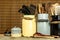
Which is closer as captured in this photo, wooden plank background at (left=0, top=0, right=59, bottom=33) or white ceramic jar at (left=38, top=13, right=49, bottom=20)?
white ceramic jar at (left=38, top=13, right=49, bottom=20)

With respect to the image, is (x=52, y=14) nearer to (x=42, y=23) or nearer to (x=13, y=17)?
A: (x=42, y=23)

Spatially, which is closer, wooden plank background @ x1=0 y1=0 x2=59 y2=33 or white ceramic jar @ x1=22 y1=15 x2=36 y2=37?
white ceramic jar @ x1=22 y1=15 x2=36 y2=37

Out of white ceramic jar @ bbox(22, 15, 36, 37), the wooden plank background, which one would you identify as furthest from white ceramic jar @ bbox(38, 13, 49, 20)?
the wooden plank background

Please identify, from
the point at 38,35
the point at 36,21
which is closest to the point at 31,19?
the point at 36,21

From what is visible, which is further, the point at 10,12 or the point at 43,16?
the point at 10,12

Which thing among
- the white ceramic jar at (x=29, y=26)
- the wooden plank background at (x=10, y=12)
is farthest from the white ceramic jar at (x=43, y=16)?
the wooden plank background at (x=10, y=12)

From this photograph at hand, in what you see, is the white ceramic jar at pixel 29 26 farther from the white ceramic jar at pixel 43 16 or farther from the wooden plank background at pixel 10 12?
the wooden plank background at pixel 10 12

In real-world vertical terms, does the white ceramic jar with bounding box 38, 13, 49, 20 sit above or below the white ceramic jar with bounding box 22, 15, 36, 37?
above

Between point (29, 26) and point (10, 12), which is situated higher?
point (10, 12)

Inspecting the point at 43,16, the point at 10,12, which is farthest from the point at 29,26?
the point at 10,12

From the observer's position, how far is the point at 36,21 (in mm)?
1242

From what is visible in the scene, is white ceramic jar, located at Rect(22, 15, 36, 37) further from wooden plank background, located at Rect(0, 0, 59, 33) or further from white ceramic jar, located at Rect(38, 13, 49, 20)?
wooden plank background, located at Rect(0, 0, 59, 33)

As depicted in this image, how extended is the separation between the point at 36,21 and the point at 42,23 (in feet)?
0.19

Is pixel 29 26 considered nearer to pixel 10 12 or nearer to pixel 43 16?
pixel 43 16
